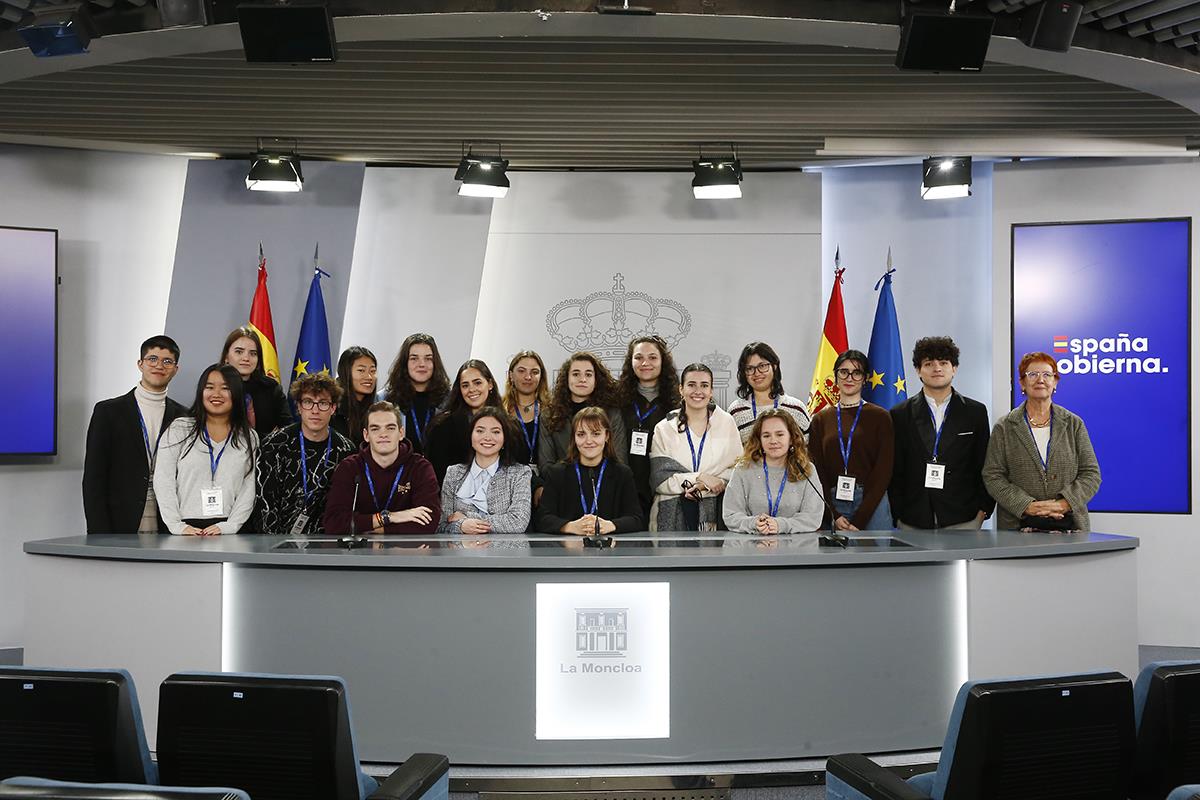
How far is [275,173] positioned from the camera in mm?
6324

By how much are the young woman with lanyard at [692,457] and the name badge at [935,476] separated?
90 cm

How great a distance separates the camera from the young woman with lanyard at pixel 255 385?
204 inches

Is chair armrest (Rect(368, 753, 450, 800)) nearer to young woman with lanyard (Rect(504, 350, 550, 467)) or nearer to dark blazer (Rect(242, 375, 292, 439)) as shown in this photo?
young woman with lanyard (Rect(504, 350, 550, 467))

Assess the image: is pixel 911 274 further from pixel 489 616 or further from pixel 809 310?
pixel 489 616

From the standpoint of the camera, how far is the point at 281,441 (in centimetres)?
443

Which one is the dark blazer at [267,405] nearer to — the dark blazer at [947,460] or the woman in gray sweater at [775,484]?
the woman in gray sweater at [775,484]

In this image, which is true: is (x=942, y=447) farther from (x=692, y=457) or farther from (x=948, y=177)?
(x=948, y=177)

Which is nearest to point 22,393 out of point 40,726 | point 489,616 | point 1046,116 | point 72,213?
point 72,213

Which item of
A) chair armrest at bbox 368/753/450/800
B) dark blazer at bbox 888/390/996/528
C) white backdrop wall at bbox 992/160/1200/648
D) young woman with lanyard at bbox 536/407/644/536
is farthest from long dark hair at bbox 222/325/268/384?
white backdrop wall at bbox 992/160/1200/648

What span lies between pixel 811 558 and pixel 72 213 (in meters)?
5.42

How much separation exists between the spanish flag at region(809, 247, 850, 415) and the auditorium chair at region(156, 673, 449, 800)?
16.2ft

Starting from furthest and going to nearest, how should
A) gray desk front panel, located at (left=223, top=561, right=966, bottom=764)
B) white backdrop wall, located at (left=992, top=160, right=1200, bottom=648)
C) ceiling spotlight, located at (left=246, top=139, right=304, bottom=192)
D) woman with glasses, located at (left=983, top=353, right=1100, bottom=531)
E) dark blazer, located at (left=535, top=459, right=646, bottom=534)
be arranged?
white backdrop wall, located at (left=992, top=160, right=1200, bottom=648) → ceiling spotlight, located at (left=246, top=139, right=304, bottom=192) → woman with glasses, located at (left=983, top=353, right=1100, bottom=531) → dark blazer, located at (left=535, top=459, right=646, bottom=534) → gray desk front panel, located at (left=223, top=561, right=966, bottom=764)

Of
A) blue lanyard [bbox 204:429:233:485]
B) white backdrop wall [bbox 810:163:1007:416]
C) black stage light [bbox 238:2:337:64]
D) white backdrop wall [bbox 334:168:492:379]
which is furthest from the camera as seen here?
white backdrop wall [bbox 334:168:492:379]

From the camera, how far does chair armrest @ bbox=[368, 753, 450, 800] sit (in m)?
2.32
